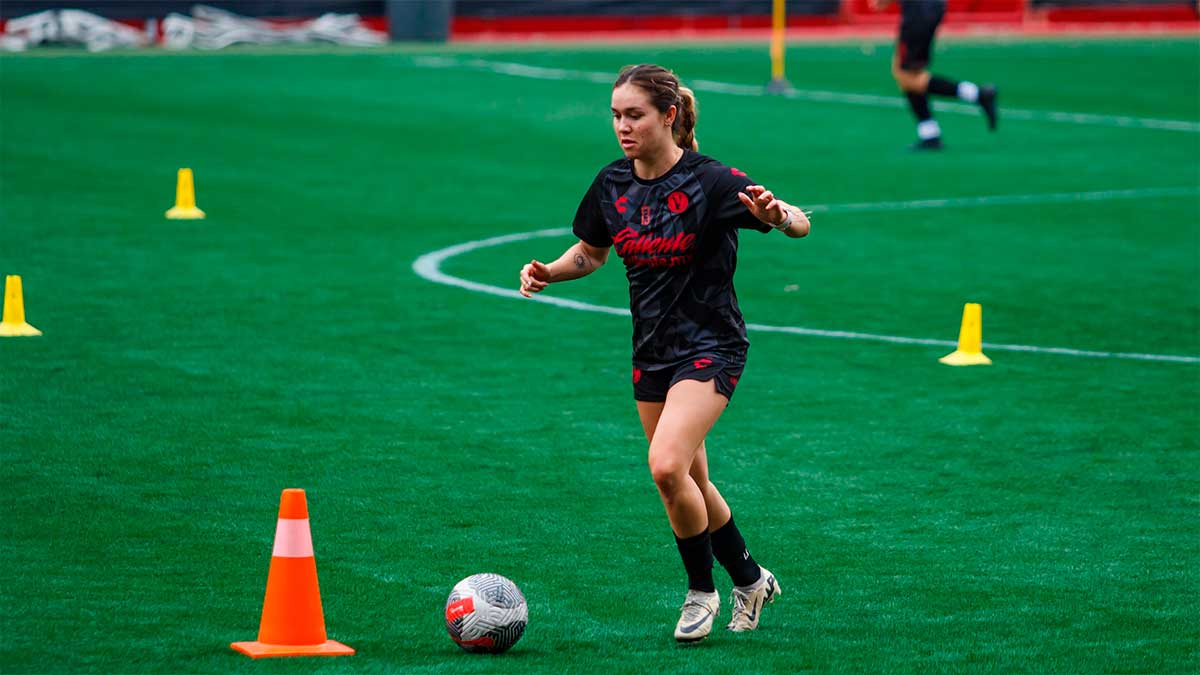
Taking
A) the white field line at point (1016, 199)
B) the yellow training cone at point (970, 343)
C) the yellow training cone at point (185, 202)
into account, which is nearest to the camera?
the yellow training cone at point (970, 343)

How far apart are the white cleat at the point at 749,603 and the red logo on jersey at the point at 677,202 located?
4.17ft

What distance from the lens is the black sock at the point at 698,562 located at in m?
6.74

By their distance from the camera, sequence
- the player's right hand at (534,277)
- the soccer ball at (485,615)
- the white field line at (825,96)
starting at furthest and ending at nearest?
the white field line at (825,96) < the player's right hand at (534,277) < the soccer ball at (485,615)

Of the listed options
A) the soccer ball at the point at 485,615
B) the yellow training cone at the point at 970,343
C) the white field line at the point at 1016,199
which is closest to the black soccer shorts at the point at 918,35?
the white field line at the point at 1016,199

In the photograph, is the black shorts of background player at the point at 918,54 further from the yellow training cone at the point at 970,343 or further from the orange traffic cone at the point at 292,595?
the orange traffic cone at the point at 292,595

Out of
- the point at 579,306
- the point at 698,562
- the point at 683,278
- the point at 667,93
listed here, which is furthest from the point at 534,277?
the point at 579,306

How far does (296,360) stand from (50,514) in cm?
354

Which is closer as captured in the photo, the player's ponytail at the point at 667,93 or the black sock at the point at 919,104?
the player's ponytail at the point at 667,93

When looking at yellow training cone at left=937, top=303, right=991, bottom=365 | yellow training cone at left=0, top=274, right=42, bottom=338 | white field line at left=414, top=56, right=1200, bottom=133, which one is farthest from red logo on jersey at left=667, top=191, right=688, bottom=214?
white field line at left=414, top=56, right=1200, bottom=133

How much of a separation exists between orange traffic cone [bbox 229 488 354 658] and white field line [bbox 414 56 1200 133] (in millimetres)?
20853

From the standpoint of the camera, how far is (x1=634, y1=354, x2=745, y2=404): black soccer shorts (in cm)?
668

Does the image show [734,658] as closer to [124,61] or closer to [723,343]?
[723,343]

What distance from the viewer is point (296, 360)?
1149cm

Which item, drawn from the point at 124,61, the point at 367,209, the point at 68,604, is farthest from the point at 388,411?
the point at 124,61
